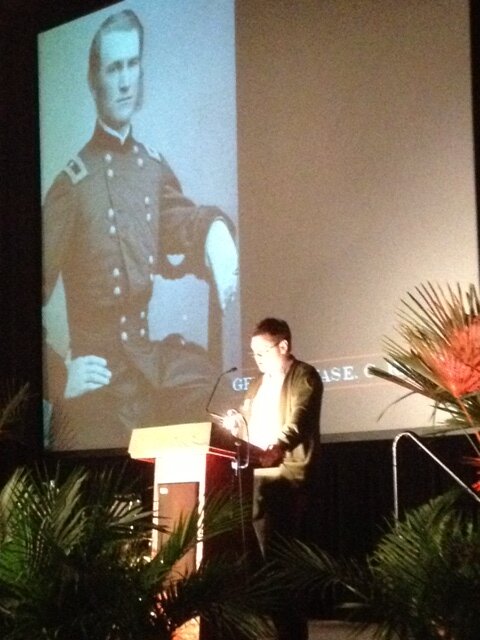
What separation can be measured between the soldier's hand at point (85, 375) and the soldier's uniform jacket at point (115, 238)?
0.06 m

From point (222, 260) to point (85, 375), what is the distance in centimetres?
127

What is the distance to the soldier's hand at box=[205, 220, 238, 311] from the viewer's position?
5297 mm

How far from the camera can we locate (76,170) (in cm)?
629

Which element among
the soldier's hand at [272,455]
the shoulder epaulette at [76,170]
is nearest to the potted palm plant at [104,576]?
the soldier's hand at [272,455]

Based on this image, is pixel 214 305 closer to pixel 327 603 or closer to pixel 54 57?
pixel 327 603

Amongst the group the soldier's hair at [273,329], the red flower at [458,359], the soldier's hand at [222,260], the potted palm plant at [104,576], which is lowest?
the potted palm plant at [104,576]

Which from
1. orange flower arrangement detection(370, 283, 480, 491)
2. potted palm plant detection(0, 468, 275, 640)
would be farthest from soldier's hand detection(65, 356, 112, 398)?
orange flower arrangement detection(370, 283, 480, 491)

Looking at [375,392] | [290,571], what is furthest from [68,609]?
[375,392]

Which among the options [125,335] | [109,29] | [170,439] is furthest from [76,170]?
[170,439]

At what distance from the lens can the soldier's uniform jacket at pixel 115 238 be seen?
5641 millimetres

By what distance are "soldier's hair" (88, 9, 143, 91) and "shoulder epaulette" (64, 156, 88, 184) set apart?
0.46 metres

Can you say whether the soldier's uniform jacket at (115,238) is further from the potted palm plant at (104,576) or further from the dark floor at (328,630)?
the potted palm plant at (104,576)

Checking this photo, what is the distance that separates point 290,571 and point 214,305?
2.81 m

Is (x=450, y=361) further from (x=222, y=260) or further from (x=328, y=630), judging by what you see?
(x=222, y=260)
